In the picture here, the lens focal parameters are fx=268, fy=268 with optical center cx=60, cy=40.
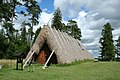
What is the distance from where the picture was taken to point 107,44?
263 feet

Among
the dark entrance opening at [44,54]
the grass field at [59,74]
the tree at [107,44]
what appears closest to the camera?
the grass field at [59,74]

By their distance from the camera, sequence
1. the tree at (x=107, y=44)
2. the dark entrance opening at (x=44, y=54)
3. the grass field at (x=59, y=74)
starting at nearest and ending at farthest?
the grass field at (x=59, y=74)
the dark entrance opening at (x=44, y=54)
the tree at (x=107, y=44)

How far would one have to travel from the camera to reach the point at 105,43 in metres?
80.9

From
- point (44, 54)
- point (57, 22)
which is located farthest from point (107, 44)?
point (44, 54)

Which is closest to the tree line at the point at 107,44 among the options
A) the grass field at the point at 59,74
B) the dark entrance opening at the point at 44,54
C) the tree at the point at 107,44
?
the tree at the point at 107,44

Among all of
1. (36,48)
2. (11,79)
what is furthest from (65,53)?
(11,79)

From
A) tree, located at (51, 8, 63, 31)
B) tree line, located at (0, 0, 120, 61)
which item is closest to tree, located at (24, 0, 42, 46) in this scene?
tree line, located at (0, 0, 120, 61)

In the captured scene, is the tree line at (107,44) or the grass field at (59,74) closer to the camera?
the grass field at (59,74)

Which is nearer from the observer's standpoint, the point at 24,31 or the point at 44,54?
the point at 44,54

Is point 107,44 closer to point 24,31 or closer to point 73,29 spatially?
point 73,29

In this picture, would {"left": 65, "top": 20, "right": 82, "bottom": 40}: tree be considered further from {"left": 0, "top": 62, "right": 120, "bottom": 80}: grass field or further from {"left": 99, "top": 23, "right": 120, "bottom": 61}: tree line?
{"left": 0, "top": 62, "right": 120, "bottom": 80}: grass field

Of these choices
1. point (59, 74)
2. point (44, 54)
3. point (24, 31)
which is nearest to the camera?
point (59, 74)

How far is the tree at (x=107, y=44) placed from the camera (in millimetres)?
79188

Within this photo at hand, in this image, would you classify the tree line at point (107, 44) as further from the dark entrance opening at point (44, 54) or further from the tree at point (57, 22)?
the dark entrance opening at point (44, 54)
